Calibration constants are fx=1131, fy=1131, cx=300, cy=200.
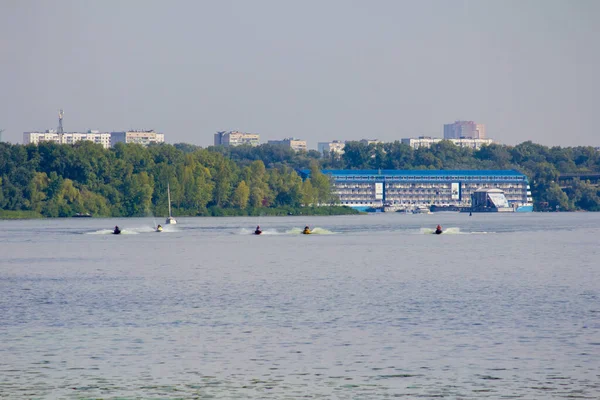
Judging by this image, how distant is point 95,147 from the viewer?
7397 inches

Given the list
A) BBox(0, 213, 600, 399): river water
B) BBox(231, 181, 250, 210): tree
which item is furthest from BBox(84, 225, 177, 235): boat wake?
BBox(0, 213, 600, 399): river water

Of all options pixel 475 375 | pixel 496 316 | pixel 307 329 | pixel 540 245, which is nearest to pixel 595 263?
pixel 540 245

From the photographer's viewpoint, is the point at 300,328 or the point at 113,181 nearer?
the point at 300,328

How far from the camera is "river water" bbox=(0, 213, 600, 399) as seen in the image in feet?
89.5

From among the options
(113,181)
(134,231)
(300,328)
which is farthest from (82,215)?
(300,328)

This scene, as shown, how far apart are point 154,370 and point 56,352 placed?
14.0 feet

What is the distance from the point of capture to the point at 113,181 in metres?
186

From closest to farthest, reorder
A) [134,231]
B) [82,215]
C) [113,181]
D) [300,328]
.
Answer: [300,328] < [134,231] < [82,215] < [113,181]

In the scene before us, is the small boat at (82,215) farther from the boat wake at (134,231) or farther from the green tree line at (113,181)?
the boat wake at (134,231)

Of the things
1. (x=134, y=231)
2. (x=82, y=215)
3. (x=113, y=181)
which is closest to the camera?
(x=134, y=231)

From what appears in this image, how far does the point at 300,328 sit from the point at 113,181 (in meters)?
151

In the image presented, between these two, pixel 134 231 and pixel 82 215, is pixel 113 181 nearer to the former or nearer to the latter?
pixel 82 215

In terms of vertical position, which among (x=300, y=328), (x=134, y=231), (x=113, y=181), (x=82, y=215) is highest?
(x=113, y=181)

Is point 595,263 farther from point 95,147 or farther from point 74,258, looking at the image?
point 95,147
